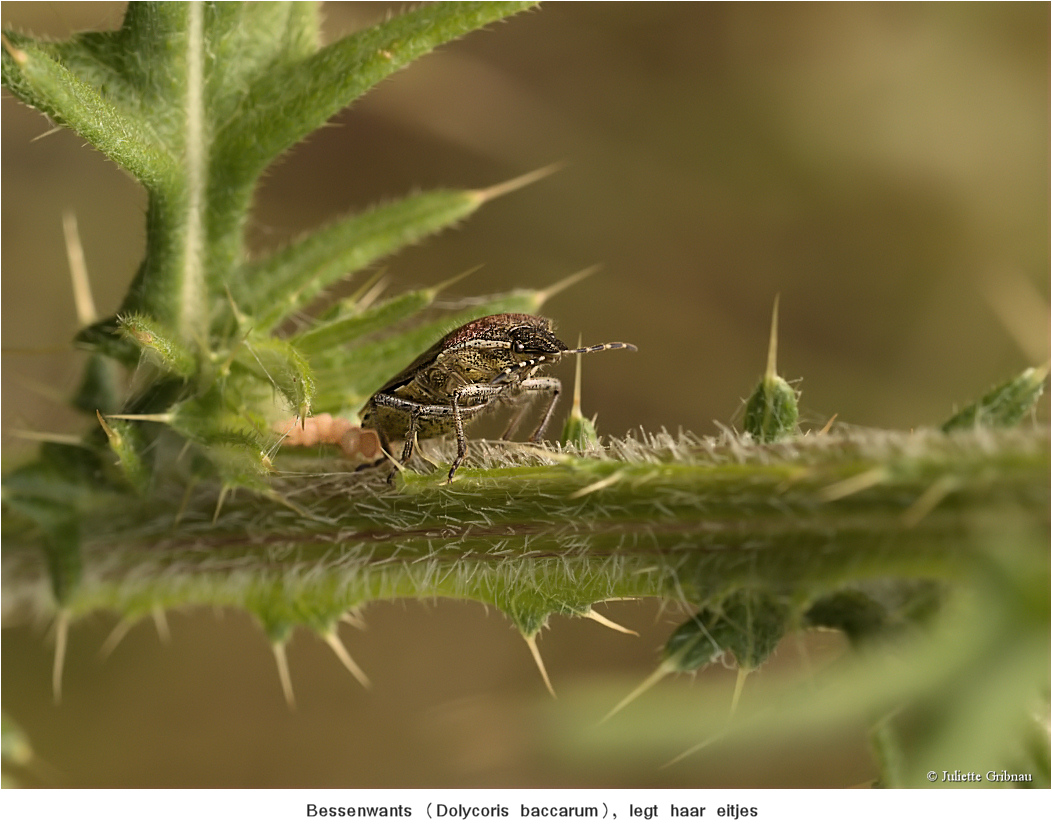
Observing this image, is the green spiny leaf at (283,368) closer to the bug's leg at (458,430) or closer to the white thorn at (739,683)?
the bug's leg at (458,430)

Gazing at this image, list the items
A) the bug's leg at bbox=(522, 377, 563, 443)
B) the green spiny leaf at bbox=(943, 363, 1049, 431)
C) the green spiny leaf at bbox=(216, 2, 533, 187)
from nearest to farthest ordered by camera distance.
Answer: the green spiny leaf at bbox=(943, 363, 1049, 431), the green spiny leaf at bbox=(216, 2, 533, 187), the bug's leg at bbox=(522, 377, 563, 443)

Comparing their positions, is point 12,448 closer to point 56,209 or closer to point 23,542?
point 23,542

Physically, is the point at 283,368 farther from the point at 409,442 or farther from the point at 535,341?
the point at 535,341

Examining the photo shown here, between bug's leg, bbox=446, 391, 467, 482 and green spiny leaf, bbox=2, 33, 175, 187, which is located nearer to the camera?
green spiny leaf, bbox=2, 33, 175, 187

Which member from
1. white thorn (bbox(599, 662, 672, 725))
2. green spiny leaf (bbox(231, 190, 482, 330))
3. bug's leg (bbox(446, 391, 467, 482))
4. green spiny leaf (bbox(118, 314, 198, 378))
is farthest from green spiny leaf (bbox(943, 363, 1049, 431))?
green spiny leaf (bbox(118, 314, 198, 378))

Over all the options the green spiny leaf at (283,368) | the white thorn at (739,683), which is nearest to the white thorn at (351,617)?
the green spiny leaf at (283,368)

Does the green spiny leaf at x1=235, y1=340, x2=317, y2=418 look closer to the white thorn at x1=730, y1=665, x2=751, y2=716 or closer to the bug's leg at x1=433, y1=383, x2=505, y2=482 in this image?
the bug's leg at x1=433, y1=383, x2=505, y2=482

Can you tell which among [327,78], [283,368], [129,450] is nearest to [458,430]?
[283,368]
